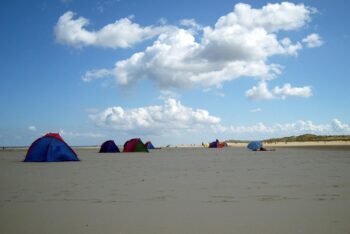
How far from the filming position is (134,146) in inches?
1674

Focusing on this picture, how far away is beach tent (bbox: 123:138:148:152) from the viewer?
140 feet

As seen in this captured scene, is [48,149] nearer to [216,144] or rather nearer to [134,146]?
[134,146]

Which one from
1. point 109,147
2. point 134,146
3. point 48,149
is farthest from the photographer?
point 109,147

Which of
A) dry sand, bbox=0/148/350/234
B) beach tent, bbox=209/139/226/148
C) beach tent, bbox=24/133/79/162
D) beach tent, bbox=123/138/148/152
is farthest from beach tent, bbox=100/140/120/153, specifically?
beach tent, bbox=209/139/226/148

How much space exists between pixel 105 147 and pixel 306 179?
34.6 metres

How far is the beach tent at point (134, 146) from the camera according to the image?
42.5m

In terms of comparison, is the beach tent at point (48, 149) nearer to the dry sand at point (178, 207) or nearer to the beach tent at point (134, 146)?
the dry sand at point (178, 207)

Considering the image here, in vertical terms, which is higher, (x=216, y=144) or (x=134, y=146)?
(x=134, y=146)

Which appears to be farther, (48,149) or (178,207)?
(48,149)

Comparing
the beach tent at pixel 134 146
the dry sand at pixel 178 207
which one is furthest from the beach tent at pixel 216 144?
the dry sand at pixel 178 207

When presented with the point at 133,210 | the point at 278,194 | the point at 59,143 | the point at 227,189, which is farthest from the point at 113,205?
the point at 59,143

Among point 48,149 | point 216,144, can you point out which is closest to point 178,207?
point 48,149

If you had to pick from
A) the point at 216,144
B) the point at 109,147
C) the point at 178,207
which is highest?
the point at 109,147

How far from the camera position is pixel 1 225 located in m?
5.82
